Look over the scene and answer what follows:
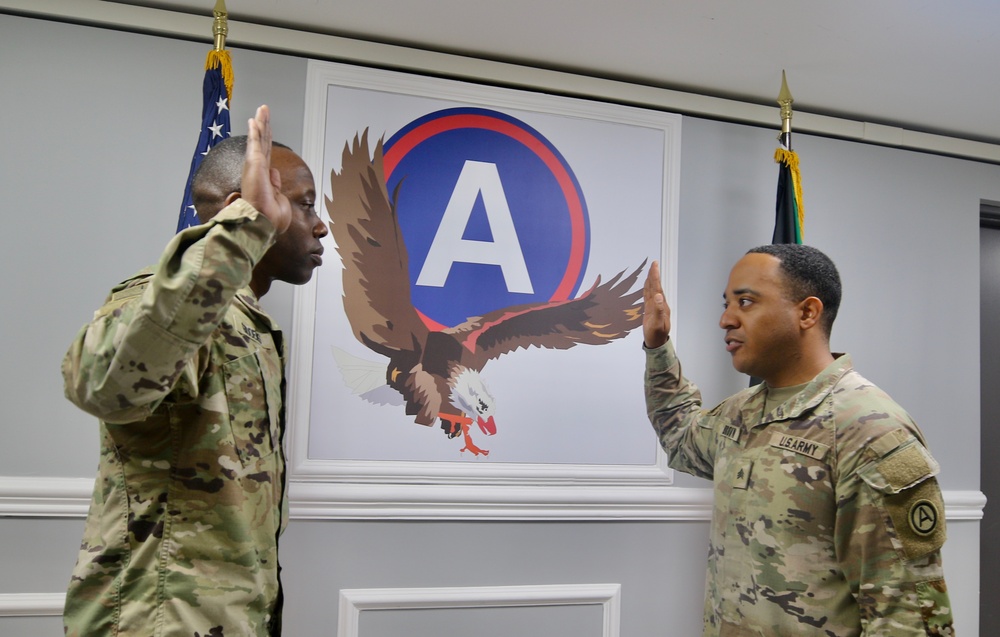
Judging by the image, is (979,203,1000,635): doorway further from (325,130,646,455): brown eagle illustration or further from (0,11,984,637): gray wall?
(325,130,646,455): brown eagle illustration

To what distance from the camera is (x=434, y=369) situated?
247cm

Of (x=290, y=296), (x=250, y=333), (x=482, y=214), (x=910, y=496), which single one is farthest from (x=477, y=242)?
(x=910, y=496)

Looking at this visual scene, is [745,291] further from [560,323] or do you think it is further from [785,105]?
[785,105]

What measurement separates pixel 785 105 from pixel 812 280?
1097mm

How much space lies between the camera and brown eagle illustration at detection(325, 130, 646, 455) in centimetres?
242

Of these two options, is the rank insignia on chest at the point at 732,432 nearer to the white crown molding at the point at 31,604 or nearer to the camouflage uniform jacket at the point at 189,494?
the camouflage uniform jacket at the point at 189,494

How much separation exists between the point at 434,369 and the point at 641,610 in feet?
3.65

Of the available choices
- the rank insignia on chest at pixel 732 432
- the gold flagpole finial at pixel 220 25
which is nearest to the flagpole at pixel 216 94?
the gold flagpole finial at pixel 220 25

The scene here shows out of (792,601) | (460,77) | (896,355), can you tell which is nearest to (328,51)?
(460,77)

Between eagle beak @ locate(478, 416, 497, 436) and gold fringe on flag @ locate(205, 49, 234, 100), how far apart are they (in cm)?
127

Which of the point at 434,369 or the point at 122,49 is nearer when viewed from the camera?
the point at 122,49

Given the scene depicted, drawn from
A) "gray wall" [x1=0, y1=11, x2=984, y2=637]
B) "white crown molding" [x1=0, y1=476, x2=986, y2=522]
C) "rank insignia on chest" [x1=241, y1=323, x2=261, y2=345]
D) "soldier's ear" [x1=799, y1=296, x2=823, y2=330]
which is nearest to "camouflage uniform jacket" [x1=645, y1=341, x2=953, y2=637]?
"soldier's ear" [x1=799, y1=296, x2=823, y2=330]

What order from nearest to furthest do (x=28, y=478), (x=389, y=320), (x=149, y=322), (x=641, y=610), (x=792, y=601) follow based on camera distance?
(x=149, y=322)
(x=792, y=601)
(x=28, y=478)
(x=389, y=320)
(x=641, y=610)

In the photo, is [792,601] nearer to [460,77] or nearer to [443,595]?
[443,595]
